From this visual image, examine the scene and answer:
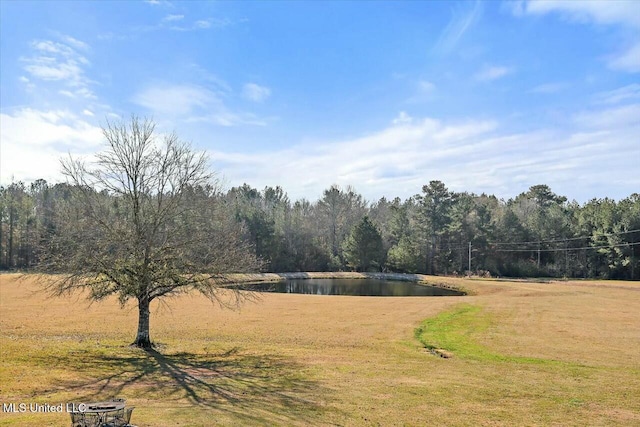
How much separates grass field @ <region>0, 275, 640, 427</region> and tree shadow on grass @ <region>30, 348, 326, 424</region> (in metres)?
0.05

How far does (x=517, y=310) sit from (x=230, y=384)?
29.4 m

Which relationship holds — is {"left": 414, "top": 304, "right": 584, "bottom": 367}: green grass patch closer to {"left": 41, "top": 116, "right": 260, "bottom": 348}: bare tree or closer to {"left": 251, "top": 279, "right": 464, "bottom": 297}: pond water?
{"left": 41, "top": 116, "right": 260, "bottom": 348}: bare tree

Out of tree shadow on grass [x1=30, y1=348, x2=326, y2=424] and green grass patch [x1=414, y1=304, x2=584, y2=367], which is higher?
tree shadow on grass [x1=30, y1=348, x2=326, y2=424]

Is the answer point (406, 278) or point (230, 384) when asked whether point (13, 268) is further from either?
point (230, 384)

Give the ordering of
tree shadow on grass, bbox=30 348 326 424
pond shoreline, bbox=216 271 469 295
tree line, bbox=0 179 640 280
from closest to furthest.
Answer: tree shadow on grass, bbox=30 348 326 424, pond shoreline, bbox=216 271 469 295, tree line, bbox=0 179 640 280

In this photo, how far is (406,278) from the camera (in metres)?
81.6

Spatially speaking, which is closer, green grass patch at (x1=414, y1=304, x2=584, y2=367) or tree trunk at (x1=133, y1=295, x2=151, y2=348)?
green grass patch at (x1=414, y1=304, x2=584, y2=367)

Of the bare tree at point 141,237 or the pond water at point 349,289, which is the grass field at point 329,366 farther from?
the pond water at point 349,289

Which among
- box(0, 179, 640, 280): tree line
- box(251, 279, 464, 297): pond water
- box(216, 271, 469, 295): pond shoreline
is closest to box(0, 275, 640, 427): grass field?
box(251, 279, 464, 297): pond water

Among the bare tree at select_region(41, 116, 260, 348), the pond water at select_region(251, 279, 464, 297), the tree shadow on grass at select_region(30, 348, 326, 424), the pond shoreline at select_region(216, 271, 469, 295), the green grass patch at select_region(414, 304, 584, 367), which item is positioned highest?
the bare tree at select_region(41, 116, 260, 348)

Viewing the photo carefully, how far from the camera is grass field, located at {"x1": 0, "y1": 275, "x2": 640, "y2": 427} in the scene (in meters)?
10.9

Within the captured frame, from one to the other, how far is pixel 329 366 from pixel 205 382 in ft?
16.0

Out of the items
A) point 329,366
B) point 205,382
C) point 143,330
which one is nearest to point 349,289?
point 143,330

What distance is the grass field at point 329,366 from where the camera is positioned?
10930 millimetres
